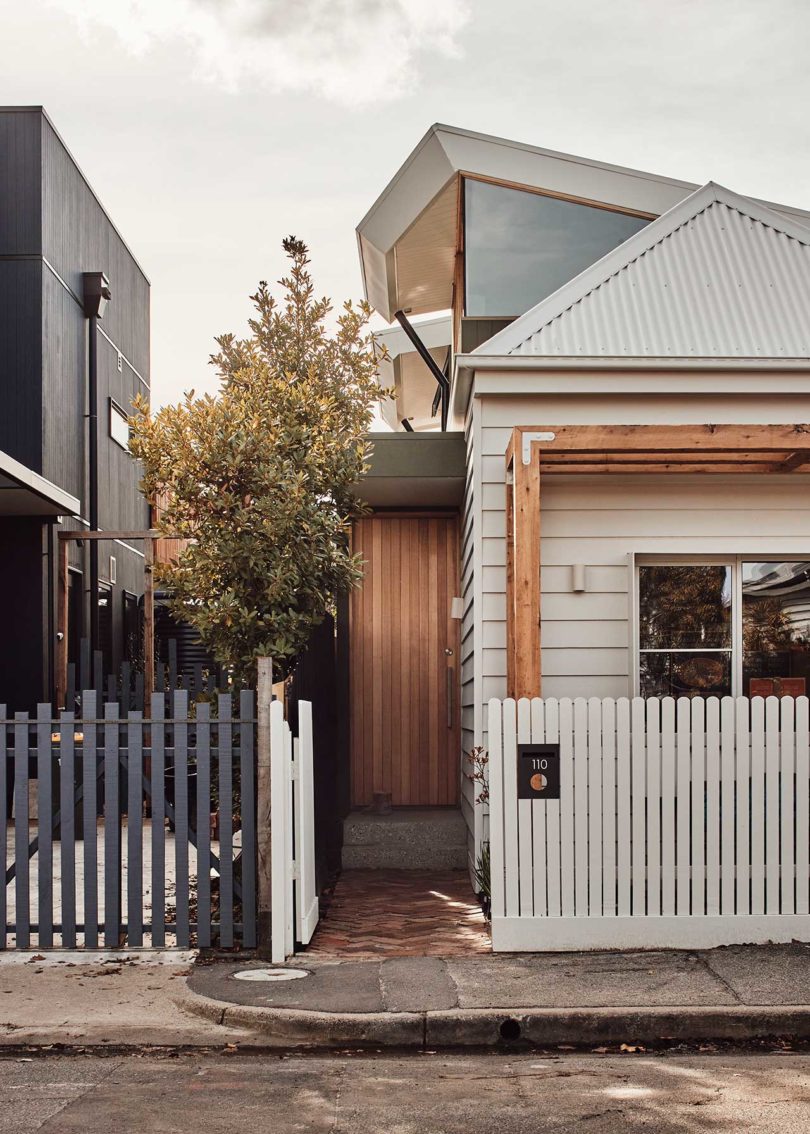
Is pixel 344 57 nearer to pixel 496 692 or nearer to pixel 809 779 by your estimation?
pixel 496 692

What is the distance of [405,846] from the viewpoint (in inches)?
437

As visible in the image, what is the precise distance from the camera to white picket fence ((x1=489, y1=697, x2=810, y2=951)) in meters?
7.43

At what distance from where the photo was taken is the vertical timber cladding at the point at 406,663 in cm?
1249

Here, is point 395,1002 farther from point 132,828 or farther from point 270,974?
point 132,828

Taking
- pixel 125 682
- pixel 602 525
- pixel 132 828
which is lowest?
pixel 132 828

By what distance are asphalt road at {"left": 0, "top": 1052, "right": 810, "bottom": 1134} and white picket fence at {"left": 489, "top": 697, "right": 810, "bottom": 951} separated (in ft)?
5.70

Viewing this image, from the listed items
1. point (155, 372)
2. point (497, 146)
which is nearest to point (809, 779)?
point (497, 146)

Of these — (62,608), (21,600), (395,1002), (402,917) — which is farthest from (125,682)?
(395,1002)

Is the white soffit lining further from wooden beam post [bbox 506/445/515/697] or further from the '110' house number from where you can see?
the '110' house number

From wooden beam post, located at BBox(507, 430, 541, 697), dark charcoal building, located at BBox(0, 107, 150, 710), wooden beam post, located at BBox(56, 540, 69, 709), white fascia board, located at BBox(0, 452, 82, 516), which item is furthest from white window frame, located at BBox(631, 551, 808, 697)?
wooden beam post, located at BBox(56, 540, 69, 709)

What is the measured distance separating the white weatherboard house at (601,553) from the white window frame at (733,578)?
0.02m

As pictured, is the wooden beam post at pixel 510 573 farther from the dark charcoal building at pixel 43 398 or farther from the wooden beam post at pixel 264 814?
the dark charcoal building at pixel 43 398

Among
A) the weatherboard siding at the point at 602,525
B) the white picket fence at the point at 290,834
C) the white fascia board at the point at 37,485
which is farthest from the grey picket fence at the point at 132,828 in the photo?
the white fascia board at the point at 37,485

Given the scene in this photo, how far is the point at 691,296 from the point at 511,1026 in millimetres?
6249
